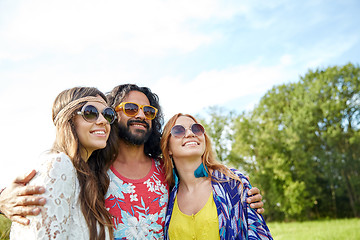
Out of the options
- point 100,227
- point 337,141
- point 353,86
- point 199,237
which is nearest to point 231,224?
point 199,237

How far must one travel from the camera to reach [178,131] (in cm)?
397

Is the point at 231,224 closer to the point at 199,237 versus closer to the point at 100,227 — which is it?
the point at 199,237

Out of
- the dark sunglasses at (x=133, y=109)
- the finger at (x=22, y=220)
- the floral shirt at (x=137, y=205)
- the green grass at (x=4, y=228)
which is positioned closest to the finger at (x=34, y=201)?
the finger at (x=22, y=220)

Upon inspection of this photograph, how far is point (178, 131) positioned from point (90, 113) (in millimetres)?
1422

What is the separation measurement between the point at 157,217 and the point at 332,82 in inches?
1136

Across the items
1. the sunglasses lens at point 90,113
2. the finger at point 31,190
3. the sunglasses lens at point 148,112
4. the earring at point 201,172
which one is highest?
the sunglasses lens at point 148,112

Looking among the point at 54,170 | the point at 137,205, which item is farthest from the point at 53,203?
the point at 137,205

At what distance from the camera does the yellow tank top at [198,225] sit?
3354 mm

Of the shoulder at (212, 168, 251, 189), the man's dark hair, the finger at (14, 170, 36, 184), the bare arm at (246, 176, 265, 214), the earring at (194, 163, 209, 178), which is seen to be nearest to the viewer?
the finger at (14, 170, 36, 184)

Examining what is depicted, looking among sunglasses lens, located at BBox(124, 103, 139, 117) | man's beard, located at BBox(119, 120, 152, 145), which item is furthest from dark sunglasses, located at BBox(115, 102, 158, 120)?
man's beard, located at BBox(119, 120, 152, 145)

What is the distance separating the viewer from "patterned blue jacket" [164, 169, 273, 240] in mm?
3324

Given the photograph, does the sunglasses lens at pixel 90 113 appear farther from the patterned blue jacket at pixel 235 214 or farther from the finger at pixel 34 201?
the patterned blue jacket at pixel 235 214

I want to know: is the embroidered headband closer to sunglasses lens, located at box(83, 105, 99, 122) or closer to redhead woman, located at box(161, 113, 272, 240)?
sunglasses lens, located at box(83, 105, 99, 122)

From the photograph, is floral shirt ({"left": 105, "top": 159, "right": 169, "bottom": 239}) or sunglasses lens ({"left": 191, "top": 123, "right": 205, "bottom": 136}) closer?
floral shirt ({"left": 105, "top": 159, "right": 169, "bottom": 239})
